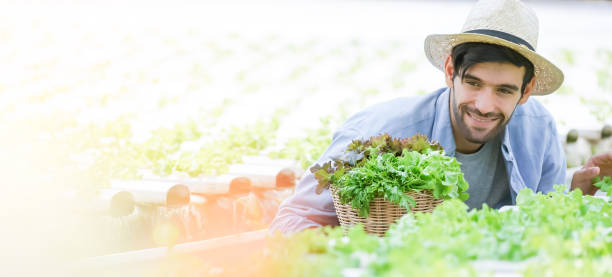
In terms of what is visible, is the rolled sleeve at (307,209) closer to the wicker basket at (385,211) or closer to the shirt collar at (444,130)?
the wicker basket at (385,211)

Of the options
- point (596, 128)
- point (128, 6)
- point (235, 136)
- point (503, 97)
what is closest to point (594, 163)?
point (503, 97)

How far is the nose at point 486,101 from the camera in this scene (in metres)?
2.49

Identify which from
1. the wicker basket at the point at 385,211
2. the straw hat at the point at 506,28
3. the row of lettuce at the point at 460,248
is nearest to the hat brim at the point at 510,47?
the straw hat at the point at 506,28

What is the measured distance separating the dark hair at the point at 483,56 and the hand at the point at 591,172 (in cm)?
42

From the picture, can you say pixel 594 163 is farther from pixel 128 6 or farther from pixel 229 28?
pixel 128 6

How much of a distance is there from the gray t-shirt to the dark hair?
330 millimetres

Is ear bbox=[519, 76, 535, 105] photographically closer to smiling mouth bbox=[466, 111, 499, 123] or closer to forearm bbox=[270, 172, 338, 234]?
smiling mouth bbox=[466, 111, 499, 123]

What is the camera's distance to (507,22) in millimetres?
2533

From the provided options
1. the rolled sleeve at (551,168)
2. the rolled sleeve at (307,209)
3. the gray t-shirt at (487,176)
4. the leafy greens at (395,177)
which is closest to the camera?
the leafy greens at (395,177)

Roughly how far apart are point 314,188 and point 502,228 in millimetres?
970

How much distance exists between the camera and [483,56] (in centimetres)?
248

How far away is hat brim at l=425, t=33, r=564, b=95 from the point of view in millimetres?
2480

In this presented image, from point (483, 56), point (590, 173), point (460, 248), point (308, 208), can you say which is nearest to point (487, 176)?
point (590, 173)

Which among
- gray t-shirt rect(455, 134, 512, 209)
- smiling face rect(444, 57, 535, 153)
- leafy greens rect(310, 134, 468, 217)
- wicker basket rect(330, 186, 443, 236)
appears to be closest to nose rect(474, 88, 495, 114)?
smiling face rect(444, 57, 535, 153)
